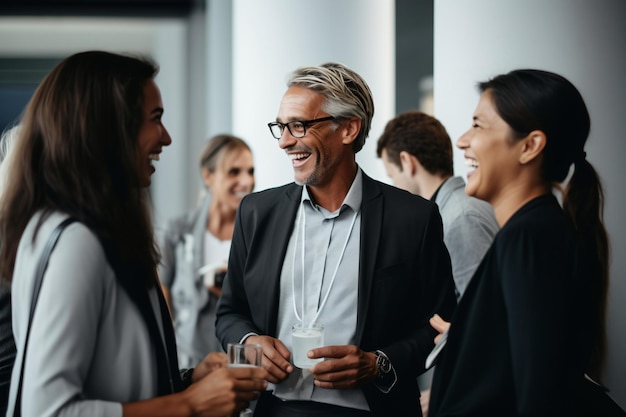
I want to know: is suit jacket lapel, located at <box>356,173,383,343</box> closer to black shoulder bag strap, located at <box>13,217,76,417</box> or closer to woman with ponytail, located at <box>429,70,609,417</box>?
woman with ponytail, located at <box>429,70,609,417</box>

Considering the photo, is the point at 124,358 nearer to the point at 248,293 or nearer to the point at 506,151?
the point at 248,293

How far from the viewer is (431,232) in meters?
2.07

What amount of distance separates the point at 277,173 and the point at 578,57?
7.58ft

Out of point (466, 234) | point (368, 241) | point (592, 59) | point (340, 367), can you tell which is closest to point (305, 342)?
point (340, 367)

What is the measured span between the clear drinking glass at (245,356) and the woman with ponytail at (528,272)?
42cm

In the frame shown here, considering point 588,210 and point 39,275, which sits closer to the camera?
point 39,275

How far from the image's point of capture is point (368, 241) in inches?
79.9

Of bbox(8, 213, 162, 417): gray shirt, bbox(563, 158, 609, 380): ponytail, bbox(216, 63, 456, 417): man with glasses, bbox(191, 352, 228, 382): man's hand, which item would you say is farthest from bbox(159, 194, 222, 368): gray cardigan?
bbox(8, 213, 162, 417): gray shirt

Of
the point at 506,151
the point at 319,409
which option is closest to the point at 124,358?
the point at 319,409

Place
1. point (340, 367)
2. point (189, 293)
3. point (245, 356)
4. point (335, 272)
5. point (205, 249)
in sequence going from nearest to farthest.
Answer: point (245, 356) < point (340, 367) < point (335, 272) < point (189, 293) < point (205, 249)

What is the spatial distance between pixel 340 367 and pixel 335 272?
0.32 meters

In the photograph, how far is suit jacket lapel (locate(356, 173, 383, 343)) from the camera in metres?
1.95

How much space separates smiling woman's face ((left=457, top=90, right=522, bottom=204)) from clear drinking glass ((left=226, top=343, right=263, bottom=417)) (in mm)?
676

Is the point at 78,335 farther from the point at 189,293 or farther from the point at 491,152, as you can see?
the point at 189,293
